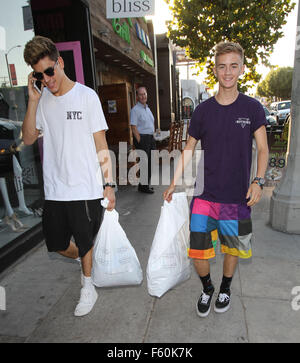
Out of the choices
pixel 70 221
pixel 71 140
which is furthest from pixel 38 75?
pixel 70 221

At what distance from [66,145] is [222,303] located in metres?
1.75

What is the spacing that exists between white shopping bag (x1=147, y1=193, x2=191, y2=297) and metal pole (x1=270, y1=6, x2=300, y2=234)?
2.06 metres

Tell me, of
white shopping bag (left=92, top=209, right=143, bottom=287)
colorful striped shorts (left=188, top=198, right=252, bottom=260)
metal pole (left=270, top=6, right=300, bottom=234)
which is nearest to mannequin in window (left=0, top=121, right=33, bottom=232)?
white shopping bag (left=92, top=209, right=143, bottom=287)

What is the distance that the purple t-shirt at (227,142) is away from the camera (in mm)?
2027

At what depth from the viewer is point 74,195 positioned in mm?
2246

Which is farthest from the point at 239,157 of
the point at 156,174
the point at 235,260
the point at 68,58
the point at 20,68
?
the point at 156,174

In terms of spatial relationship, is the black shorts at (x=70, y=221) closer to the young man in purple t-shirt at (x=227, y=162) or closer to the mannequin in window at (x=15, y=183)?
the young man in purple t-shirt at (x=227, y=162)

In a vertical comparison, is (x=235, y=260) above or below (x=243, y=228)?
below

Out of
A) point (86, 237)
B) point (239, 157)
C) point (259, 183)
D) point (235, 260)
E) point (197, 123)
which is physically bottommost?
point (235, 260)
